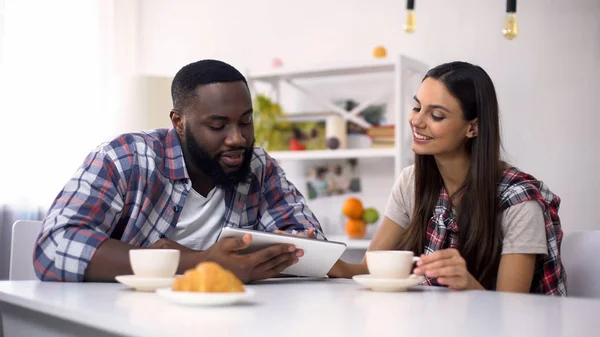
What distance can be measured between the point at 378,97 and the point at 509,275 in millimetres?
2003

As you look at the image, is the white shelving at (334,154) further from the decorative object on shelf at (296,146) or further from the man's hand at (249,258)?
the man's hand at (249,258)

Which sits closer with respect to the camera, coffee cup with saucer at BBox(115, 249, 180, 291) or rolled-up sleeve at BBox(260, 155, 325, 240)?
coffee cup with saucer at BBox(115, 249, 180, 291)

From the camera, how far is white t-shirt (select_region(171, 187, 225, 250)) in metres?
1.85

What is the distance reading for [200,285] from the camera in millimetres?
996

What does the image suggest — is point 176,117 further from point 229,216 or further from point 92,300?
point 92,300

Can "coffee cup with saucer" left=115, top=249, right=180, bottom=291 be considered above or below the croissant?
below

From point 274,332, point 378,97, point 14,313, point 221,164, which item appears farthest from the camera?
point 378,97

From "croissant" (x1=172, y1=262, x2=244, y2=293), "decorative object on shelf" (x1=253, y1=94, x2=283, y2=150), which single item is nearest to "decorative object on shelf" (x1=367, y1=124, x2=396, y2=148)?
"decorative object on shelf" (x1=253, y1=94, x2=283, y2=150)

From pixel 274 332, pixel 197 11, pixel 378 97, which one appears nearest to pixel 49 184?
pixel 197 11

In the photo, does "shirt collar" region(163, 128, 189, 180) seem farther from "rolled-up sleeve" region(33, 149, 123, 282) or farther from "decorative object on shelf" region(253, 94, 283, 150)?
"decorative object on shelf" region(253, 94, 283, 150)

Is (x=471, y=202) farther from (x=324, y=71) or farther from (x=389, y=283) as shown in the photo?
(x=324, y=71)

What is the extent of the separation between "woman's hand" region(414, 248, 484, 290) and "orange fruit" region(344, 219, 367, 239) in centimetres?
206

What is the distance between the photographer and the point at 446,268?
1.38 metres

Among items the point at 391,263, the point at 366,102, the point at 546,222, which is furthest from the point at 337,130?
the point at 391,263
